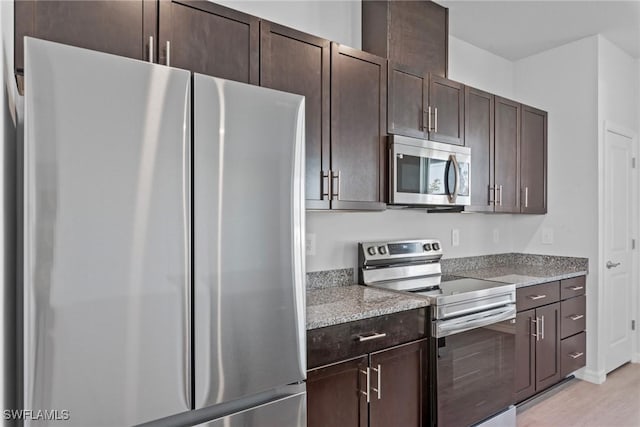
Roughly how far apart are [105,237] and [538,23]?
3394 millimetres

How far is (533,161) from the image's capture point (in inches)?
138

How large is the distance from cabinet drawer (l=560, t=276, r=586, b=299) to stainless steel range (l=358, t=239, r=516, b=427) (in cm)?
82

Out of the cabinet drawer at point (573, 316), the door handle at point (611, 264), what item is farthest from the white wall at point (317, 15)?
the door handle at point (611, 264)

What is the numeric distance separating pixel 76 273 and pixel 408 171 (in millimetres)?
1804

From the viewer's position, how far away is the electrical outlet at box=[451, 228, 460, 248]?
332 cm

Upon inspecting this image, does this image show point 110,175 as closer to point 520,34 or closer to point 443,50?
point 443,50

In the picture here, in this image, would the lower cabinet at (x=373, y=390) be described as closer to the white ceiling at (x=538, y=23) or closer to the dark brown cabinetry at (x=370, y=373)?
the dark brown cabinetry at (x=370, y=373)

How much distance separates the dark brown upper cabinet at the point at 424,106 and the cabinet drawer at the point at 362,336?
41.2 inches

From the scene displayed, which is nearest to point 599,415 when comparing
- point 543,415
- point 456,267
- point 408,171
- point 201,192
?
point 543,415

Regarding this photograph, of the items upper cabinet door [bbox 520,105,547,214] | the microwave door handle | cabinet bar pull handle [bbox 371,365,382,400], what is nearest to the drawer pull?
cabinet bar pull handle [bbox 371,365,382,400]

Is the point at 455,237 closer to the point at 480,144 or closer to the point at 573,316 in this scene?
the point at 480,144

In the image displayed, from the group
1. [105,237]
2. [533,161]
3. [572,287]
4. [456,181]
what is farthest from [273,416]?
[533,161]

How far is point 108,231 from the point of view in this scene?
42.9 inches

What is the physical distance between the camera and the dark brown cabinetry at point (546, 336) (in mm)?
2789
